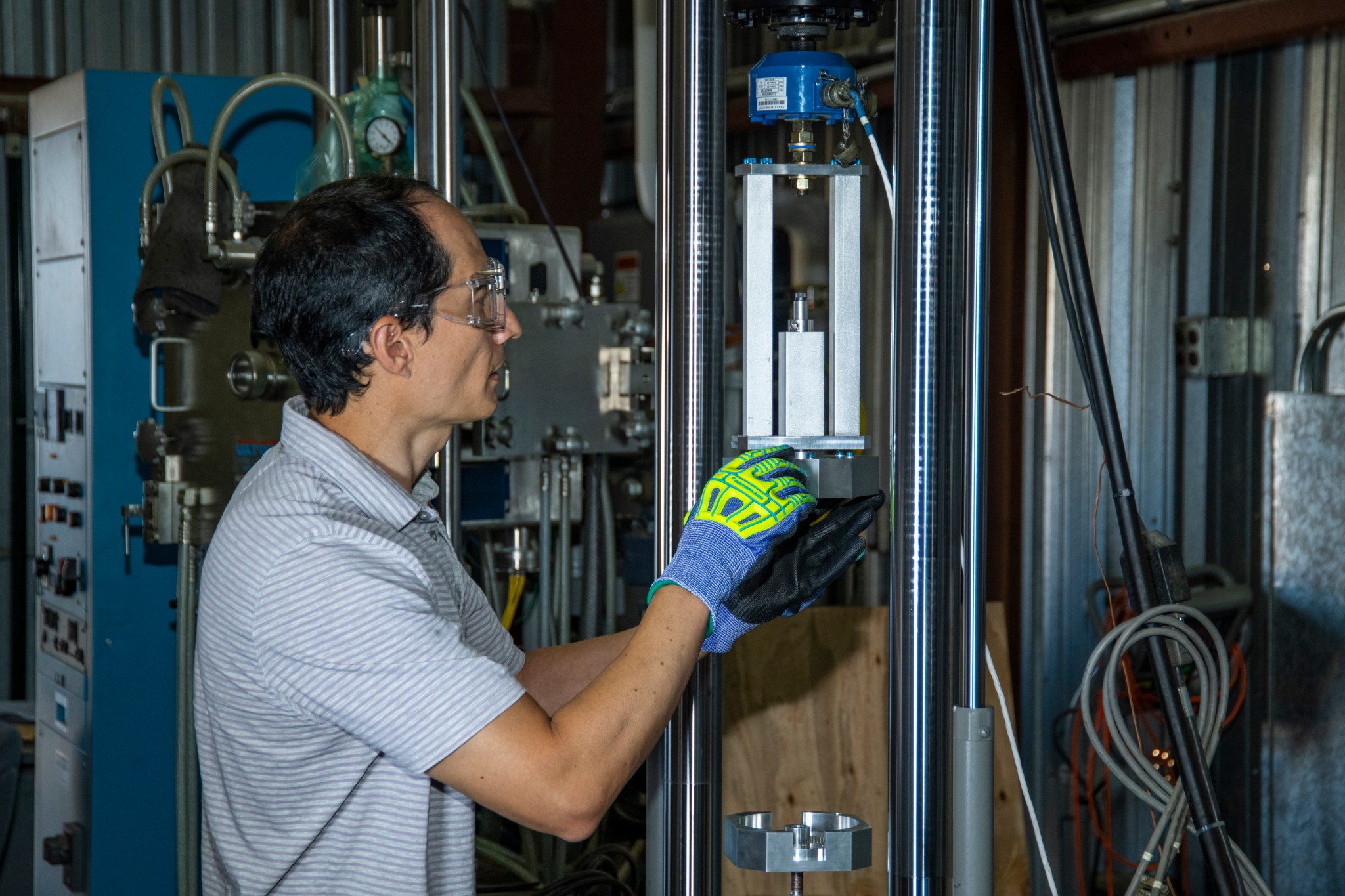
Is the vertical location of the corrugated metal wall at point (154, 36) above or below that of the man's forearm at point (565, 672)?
above

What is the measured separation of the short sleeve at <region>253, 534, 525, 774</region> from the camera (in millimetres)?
1098

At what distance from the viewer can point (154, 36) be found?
436cm

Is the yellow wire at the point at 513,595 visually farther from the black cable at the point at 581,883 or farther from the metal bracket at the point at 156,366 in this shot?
the metal bracket at the point at 156,366

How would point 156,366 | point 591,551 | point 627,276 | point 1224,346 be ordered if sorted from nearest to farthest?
point 156,366
point 1224,346
point 591,551
point 627,276

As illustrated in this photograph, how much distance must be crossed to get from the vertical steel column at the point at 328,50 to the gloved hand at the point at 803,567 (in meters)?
1.77

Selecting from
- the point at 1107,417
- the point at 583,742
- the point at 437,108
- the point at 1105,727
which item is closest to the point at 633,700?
the point at 583,742

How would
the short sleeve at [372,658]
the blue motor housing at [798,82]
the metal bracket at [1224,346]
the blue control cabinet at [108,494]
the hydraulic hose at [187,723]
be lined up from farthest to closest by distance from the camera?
the metal bracket at [1224,346] → the blue control cabinet at [108,494] → the hydraulic hose at [187,723] → the blue motor housing at [798,82] → the short sleeve at [372,658]

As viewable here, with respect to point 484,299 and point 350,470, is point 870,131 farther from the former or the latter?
point 350,470

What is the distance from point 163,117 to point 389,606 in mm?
1962

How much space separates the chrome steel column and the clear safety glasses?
246 millimetres

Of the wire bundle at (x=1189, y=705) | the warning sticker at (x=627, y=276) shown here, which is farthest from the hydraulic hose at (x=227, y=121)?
the warning sticker at (x=627, y=276)

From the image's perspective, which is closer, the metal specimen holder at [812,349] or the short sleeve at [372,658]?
the short sleeve at [372,658]

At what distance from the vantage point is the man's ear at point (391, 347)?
1278 mm

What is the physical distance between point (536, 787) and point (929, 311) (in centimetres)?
61
